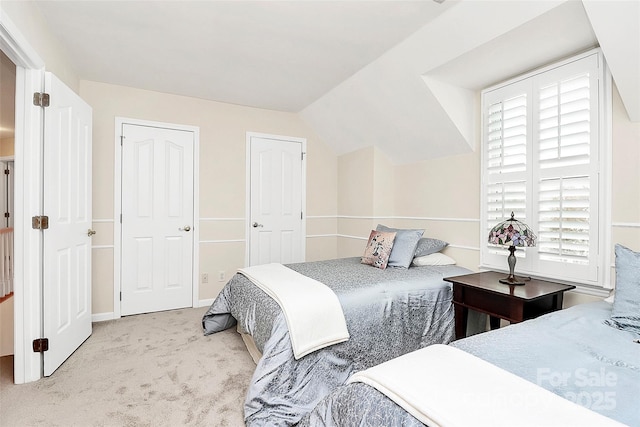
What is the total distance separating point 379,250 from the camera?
299 cm

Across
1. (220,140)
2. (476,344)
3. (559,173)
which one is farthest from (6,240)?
(559,173)

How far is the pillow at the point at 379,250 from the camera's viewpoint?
9.59ft

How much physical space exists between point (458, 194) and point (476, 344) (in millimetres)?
2144

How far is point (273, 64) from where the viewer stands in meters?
2.96

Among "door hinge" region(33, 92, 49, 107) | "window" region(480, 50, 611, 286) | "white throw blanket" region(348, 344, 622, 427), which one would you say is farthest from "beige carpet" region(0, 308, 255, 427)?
"window" region(480, 50, 611, 286)

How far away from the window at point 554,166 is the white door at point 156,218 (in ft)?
10.3

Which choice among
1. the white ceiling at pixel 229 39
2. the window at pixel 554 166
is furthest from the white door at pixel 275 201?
the window at pixel 554 166

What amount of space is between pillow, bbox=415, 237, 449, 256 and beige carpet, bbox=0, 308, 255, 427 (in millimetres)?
1775

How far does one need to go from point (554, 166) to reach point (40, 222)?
3506 mm

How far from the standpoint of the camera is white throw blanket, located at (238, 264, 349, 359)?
185 centimetres

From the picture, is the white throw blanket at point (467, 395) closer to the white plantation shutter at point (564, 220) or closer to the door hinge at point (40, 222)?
the white plantation shutter at point (564, 220)

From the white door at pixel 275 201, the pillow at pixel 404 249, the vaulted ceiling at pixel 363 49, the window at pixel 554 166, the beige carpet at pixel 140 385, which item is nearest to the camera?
the beige carpet at pixel 140 385

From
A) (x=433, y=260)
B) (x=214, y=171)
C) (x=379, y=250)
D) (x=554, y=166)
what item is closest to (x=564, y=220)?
(x=554, y=166)

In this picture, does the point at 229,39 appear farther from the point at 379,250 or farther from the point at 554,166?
the point at 554,166
